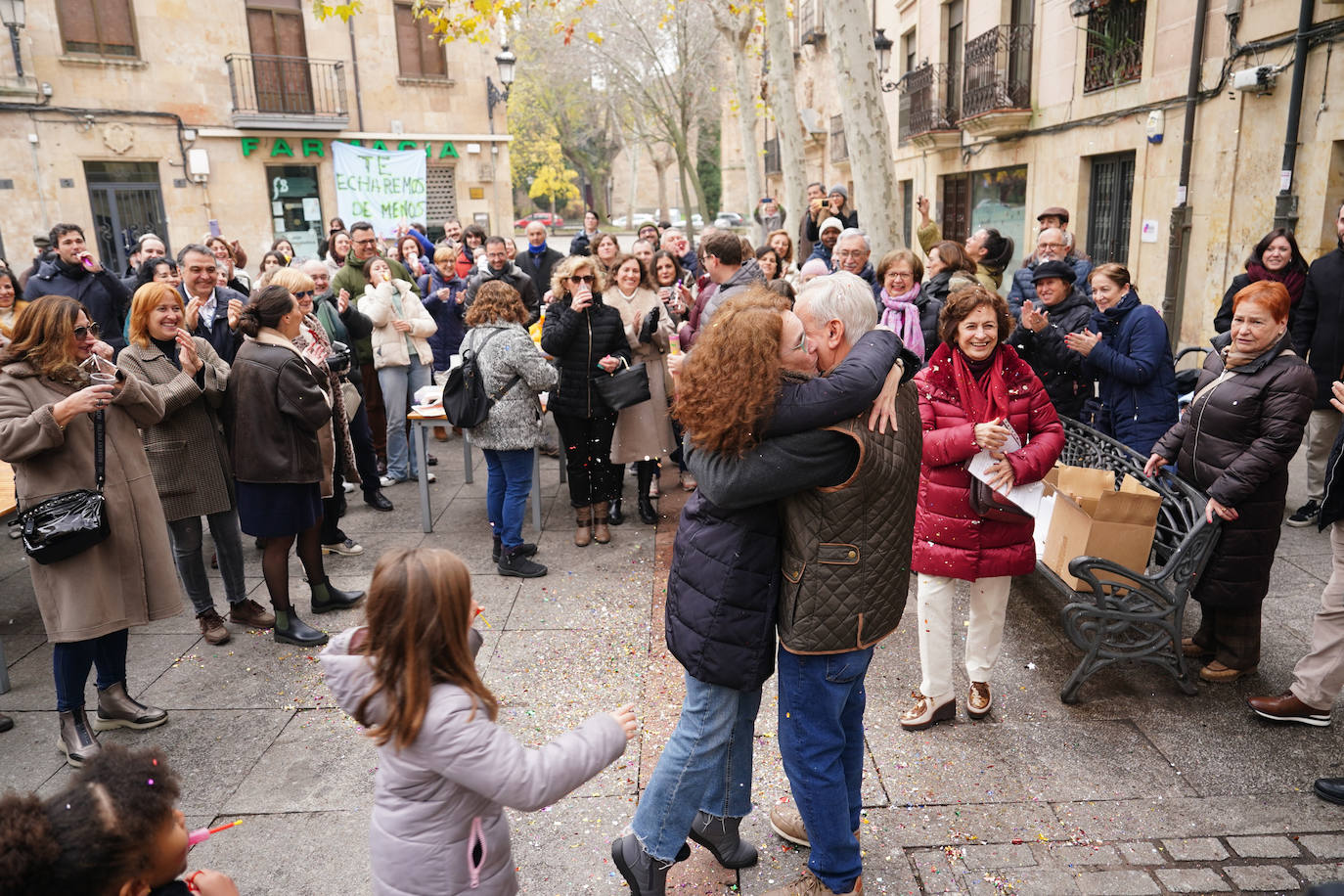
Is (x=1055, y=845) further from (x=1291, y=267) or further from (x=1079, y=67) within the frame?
(x=1079, y=67)

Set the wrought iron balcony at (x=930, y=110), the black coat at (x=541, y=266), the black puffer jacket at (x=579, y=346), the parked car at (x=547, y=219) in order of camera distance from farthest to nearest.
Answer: the parked car at (x=547, y=219) < the wrought iron balcony at (x=930, y=110) < the black coat at (x=541, y=266) < the black puffer jacket at (x=579, y=346)

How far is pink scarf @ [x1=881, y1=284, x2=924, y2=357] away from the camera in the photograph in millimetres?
5512

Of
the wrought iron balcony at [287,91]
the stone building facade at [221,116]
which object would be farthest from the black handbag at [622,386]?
the wrought iron balcony at [287,91]

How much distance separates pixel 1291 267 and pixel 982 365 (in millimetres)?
4519

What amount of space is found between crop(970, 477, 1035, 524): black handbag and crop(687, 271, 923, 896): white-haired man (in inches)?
40.1

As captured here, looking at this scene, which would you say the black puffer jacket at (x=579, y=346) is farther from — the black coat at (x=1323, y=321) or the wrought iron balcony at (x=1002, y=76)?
the wrought iron balcony at (x=1002, y=76)

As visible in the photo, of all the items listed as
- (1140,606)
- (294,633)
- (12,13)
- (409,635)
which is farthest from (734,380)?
(12,13)

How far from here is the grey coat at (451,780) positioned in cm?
194

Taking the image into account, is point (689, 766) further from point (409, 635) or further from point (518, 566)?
point (518, 566)

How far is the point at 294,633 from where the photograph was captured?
185 inches

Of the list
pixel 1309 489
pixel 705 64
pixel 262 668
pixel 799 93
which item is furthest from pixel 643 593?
pixel 799 93

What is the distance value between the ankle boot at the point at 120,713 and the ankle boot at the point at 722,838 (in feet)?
8.37

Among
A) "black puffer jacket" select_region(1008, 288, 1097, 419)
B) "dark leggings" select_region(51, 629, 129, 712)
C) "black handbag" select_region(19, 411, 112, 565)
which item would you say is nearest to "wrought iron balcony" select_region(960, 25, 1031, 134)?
"black puffer jacket" select_region(1008, 288, 1097, 419)

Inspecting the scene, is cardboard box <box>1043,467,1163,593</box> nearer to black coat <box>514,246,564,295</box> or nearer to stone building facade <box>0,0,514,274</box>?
black coat <box>514,246,564,295</box>
